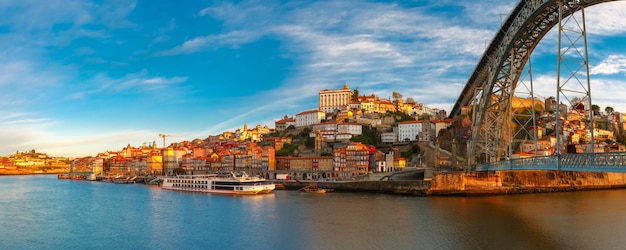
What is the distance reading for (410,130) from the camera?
159 feet

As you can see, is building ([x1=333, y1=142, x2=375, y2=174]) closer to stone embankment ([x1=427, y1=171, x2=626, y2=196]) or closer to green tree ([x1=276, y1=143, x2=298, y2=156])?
green tree ([x1=276, y1=143, x2=298, y2=156])

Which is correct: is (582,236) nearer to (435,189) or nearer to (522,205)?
(522,205)

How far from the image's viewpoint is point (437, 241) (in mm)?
14094

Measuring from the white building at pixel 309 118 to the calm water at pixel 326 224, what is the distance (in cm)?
3246

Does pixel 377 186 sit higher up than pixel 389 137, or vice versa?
pixel 389 137

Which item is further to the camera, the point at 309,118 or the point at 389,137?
the point at 309,118

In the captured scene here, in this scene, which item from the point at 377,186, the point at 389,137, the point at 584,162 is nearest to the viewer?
the point at 584,162

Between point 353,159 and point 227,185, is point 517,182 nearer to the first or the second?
point 353,159

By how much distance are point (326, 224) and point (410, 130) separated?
32.7 m

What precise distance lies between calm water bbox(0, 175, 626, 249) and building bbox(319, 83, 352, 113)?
38.7 metres

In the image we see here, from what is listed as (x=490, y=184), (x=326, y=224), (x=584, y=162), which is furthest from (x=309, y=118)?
(x=584, y=162)

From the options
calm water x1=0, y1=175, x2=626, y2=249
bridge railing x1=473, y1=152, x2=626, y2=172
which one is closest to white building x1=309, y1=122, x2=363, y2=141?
calm water x1=0, y1=175, x2=626, y2=249

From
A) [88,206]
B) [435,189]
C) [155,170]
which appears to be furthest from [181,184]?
[155,170]

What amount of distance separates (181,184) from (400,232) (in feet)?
83.4
